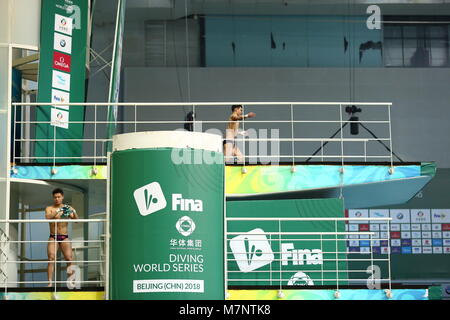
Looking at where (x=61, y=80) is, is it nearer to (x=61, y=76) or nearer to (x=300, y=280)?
(x=61, y=76)

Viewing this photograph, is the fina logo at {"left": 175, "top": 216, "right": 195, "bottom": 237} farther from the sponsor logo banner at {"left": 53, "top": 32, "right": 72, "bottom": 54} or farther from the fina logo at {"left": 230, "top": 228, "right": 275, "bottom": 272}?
the sponsor logo banner at {"left": 53, "top": 32, "right": 72, "bottom": 54}

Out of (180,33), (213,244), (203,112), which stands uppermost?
(180,33)

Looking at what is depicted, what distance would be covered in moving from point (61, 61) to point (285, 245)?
12.0ft

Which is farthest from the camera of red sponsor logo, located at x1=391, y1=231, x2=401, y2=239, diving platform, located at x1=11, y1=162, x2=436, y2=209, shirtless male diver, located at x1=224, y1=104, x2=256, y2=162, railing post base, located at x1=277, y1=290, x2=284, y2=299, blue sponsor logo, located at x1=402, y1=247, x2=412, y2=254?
red sponsor logo, located at x1=391, y1=231, x2=401, y2=239

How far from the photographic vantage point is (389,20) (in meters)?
20.3

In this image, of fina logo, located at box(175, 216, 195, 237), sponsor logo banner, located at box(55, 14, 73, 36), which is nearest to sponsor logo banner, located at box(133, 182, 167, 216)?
fina logo, located at box(175, 216, 195, 237)

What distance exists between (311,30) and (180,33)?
2.54 metres

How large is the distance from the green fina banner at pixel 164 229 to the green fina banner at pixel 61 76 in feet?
13.9

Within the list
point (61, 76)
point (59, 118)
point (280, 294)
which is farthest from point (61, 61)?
point (280, 294)

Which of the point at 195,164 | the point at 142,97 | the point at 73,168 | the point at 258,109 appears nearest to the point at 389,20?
the point at 258,109

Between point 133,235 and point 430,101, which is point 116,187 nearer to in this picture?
point 133,235

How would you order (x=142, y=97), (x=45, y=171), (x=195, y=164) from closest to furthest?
(x=195, y=164) < (x=45, y=171) < (x=142, y=97)

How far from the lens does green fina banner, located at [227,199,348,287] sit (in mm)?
11172

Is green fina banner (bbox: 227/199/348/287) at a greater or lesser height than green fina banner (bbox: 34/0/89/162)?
lesser
